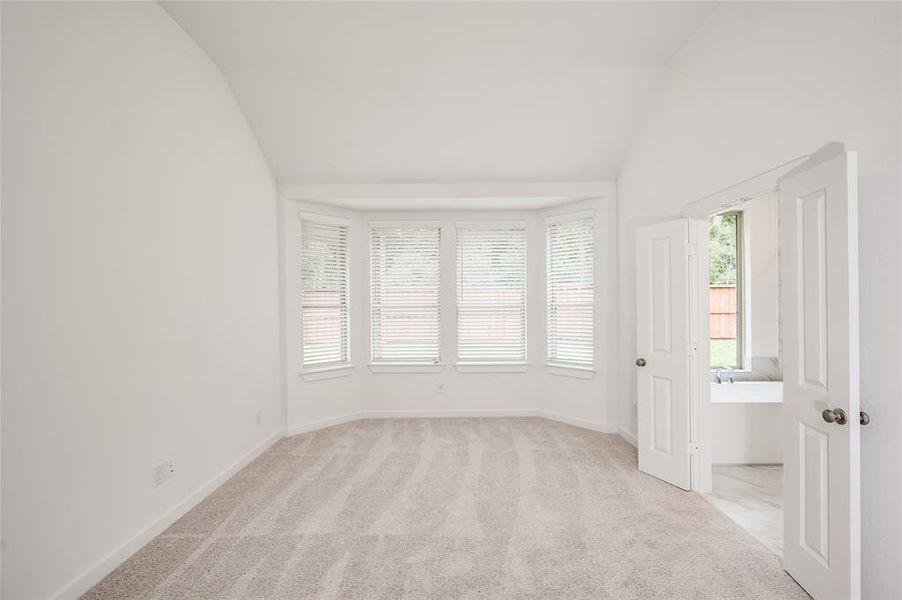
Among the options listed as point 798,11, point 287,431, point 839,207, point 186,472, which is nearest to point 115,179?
point 186,472

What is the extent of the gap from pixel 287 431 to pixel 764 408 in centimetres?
455

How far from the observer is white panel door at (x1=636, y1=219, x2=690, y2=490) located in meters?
3.36

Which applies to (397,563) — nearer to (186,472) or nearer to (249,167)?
(186,472)

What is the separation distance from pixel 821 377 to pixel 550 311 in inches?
132

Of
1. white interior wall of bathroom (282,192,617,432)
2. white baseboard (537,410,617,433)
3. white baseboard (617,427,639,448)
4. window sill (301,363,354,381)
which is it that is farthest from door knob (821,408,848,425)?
window sill (301,363,354,381)

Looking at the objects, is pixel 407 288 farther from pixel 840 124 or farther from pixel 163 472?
pixel 840 124

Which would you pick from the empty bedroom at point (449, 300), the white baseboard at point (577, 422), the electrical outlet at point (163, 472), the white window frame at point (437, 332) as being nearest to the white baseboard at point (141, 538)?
the empty bedroom at point (449, 300)

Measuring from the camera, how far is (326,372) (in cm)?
506

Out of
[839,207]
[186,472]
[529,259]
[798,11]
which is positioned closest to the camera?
[839,207]

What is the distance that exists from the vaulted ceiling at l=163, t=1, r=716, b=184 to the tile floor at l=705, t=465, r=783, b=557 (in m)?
3.06

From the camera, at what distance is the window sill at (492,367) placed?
543cm

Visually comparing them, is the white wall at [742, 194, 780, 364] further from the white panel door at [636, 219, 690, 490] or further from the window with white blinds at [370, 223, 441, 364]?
the window with white blinds at [370, 223, 441, 364]

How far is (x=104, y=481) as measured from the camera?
237 cm

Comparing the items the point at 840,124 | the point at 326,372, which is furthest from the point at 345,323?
the point at 840,124
